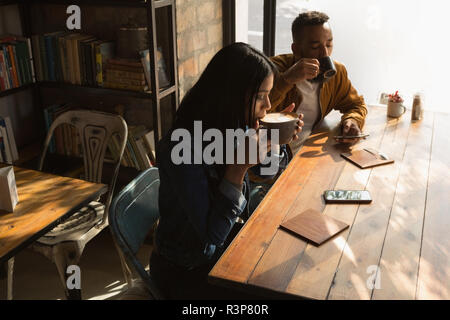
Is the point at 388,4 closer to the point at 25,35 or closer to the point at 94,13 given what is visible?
the point at 94,13

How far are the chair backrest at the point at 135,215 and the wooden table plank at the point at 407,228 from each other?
663mm

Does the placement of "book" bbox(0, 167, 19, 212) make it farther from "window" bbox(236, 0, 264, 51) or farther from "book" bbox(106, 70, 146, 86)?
"window" bbox(236, 0, 264, 51)

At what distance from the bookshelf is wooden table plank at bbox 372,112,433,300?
1267 mm

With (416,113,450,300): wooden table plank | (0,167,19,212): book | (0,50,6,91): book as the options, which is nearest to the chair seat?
(0,167,19,212): book

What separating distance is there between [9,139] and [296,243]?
6.44 feet

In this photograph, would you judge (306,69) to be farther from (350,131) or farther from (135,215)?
(135,215)

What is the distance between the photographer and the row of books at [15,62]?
2605mm

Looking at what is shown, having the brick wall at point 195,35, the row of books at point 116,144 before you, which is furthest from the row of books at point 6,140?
the brick wall at point 195,35

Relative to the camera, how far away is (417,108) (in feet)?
7.43

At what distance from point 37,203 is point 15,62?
3.99 feet

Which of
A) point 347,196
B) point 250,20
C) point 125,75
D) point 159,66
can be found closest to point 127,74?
point 125,75

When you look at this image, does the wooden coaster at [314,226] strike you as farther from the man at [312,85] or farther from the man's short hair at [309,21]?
the man's short hair at [309,21]

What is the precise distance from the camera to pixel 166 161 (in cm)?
140
